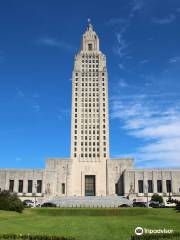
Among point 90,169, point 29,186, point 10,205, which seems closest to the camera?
point 10,205

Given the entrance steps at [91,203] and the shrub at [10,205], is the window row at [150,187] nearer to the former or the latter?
the entrance steps at [91,203]

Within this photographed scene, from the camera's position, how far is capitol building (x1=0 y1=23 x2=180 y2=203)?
93250 mm

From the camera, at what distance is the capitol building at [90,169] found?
93250mm

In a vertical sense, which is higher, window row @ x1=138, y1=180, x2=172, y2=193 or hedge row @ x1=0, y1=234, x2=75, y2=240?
window row @ x1=138, y1=180, x2=172, y2=193

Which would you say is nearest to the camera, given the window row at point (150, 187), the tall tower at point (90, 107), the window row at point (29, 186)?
the window row at point (150, 187)

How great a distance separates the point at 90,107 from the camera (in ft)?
347

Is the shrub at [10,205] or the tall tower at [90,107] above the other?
the tall tower at [90,107]

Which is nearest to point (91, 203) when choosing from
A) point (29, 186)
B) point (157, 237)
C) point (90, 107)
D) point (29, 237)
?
point (29, 186)

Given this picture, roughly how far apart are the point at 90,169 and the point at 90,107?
1870cm

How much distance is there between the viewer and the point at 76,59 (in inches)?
4370

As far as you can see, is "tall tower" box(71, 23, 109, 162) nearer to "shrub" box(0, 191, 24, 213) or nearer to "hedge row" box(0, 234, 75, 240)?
"shrub" box(0, 191, 24, 213)

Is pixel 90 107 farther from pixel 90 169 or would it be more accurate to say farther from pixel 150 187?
pixel 150 187

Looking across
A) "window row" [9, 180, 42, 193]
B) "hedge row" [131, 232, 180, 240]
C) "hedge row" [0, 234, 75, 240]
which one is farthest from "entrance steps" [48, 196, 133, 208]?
"hedge row" [0, 234, 75, 240]

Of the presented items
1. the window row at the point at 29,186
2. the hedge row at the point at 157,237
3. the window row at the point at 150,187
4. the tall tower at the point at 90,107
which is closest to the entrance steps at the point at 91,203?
the window row at the point at 150,187
